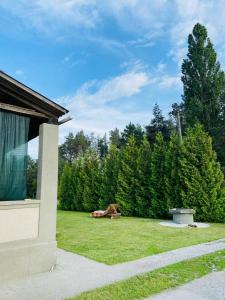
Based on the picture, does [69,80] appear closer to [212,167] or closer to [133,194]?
[133,194]

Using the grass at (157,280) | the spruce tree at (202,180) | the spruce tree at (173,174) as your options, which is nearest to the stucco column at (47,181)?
the grass at (157,280)

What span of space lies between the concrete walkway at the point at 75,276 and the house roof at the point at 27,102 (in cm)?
276

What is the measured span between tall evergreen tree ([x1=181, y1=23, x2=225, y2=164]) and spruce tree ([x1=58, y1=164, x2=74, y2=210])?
11086 mm

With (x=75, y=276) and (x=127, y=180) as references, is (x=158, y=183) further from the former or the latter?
(x=75, y=276)

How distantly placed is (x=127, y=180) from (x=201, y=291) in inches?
428

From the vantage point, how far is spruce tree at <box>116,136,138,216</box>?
14.1 metres

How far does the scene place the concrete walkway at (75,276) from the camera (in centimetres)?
359

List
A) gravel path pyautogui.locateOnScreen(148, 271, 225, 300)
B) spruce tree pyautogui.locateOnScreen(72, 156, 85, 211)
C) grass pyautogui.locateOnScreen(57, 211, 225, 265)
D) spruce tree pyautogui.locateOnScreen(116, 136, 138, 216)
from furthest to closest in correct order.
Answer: spruce tree pyautogui.locateOnScreen(72, 156, 85, 211) → spruce tree pyautogui.locateOnScreen(116, 136, 138, 216) → grass pyautogui.locateOnScreen(57, 211, 225, 265) → gravel path pyautogui.locateOnScreen(148, 271, 225, 300)

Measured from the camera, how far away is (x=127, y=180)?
14555mm

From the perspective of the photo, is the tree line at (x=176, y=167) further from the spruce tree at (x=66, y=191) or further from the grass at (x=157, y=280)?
the grass at (x=157, y=280)

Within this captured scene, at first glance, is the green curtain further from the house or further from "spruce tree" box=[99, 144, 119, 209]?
"spruce tree" box=[99, 144, 119, 209]

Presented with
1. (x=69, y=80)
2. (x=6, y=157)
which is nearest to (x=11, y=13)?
(x=6, y=157)

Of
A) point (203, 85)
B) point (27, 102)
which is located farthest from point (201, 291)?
point (203, 85)

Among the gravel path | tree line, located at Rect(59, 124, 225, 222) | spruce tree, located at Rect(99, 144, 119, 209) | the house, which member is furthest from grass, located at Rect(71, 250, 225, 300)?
spruce tree, located at Rect(99, 144, 119, 209)
